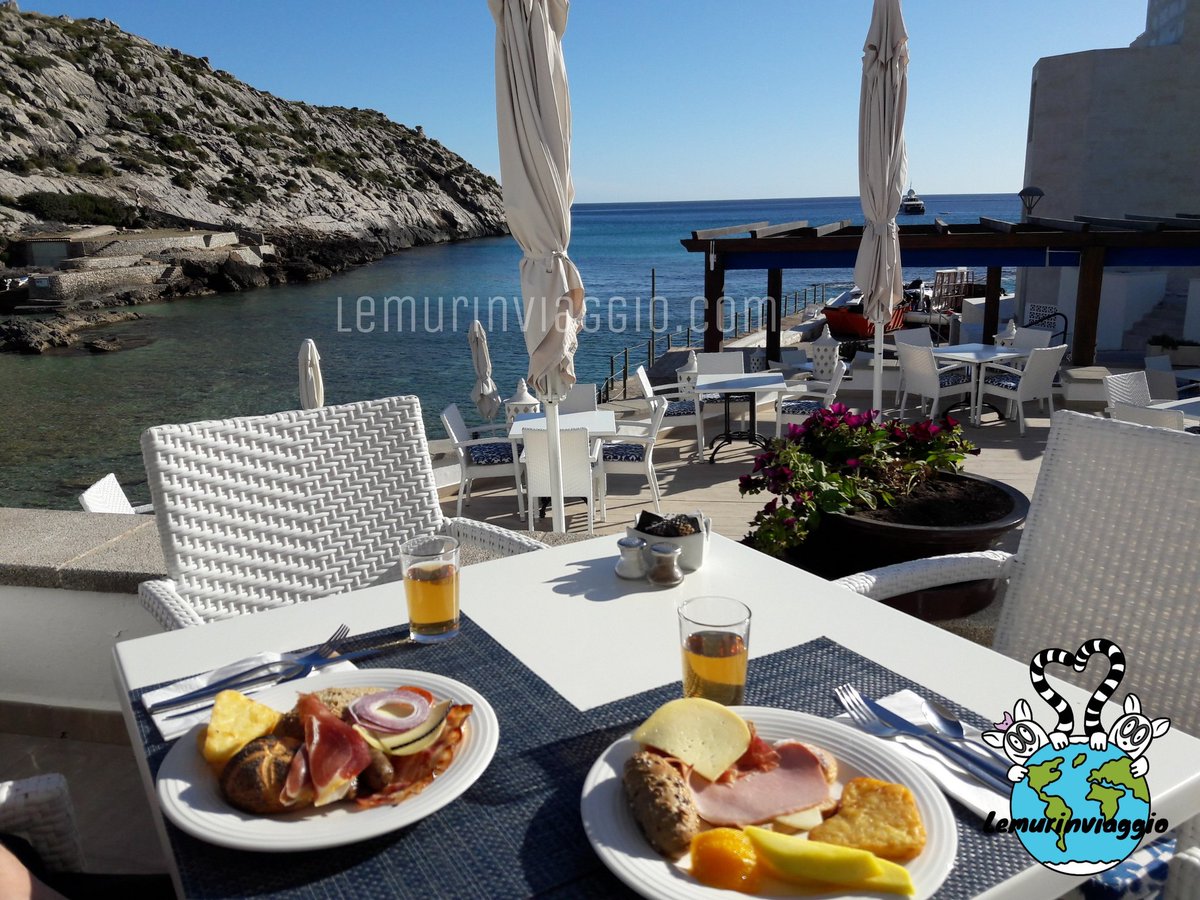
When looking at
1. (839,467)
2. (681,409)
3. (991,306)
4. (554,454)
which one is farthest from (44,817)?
(991,306)

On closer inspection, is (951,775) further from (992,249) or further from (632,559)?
(992,249)

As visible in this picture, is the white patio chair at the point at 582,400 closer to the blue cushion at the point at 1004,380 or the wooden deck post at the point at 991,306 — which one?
the blue cushion at the point at 1004,380

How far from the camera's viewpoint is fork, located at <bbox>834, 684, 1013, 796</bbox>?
3.33ft

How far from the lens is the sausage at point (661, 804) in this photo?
86 centimetres

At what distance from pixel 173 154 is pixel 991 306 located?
56828mm

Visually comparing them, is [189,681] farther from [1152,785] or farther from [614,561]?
[1152,785]

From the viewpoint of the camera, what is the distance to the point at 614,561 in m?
1.77

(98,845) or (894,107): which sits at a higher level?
(894,107)

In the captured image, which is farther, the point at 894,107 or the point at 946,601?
the point at 894,107

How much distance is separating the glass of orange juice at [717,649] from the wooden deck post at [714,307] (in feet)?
28.7

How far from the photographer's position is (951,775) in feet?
3.37

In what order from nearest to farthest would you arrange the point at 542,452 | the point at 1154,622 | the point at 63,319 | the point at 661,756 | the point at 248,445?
the point at 661,756, the point at 1154,622, the point at 248,445, the point at 542,452, the point at 63,319

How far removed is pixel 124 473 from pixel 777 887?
49.5ft

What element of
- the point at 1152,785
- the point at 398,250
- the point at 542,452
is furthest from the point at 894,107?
the point at 398,250
